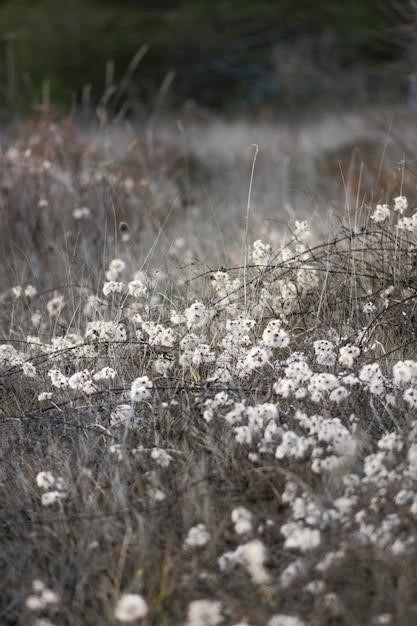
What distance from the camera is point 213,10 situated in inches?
910

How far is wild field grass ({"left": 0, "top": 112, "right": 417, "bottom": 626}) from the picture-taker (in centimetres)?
254

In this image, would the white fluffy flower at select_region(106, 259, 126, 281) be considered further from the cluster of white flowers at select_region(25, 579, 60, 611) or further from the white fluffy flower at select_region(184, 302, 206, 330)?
the cluster of white flowers at select_region(25, 579, 60, 611)

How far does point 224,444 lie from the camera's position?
3.10 metres

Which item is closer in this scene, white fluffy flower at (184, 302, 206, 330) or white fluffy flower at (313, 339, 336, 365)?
white fluffy flower at (313, 339, 336, 365)

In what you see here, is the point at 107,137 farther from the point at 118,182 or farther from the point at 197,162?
the point at 197,162

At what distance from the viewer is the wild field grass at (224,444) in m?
2.54

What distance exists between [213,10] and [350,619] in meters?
22.5

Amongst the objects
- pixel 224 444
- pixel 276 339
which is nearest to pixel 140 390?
pixel 224 444

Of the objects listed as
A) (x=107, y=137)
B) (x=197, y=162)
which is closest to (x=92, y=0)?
(x=197, y=162)

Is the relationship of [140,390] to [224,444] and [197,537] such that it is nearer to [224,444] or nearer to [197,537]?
[224,444]

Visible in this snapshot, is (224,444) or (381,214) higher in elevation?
(381,214)

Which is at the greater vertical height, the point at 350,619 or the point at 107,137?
the point at 107,137

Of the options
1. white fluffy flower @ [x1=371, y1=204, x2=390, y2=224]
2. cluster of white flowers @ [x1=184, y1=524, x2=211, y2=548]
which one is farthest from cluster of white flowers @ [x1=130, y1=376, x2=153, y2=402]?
white fluffy flower @ [x1=371, y1=204, x2=390, y2=224]

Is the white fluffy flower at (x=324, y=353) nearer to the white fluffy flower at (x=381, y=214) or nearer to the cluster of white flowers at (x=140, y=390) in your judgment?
the cluster of white flowers at (x=140, y=390)
